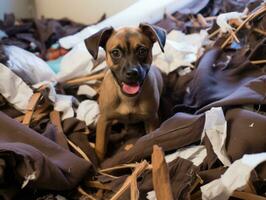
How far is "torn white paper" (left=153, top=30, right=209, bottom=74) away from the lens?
2195mm

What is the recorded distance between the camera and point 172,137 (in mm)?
1575

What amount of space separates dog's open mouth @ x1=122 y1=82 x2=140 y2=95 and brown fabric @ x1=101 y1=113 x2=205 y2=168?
0.63 ft

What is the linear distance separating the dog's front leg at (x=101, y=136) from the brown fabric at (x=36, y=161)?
283mm

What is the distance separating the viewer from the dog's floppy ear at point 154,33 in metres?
1.72

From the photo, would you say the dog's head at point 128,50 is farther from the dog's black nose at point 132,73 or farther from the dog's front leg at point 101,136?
the dog's front leg at point 101,136

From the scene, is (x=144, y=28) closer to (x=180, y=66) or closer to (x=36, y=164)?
(x=180, y=66)

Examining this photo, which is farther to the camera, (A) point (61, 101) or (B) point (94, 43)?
(A) point (61, 101)

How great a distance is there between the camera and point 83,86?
7.09ft

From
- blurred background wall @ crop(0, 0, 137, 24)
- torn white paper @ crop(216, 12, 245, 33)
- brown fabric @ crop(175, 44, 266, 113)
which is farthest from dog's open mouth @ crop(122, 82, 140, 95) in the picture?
blurred background wall @ crop(0, 0, 137, 24)

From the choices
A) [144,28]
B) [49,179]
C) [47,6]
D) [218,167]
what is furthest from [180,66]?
[47,6]

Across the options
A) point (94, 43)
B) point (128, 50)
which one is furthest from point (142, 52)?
point (94, 43)

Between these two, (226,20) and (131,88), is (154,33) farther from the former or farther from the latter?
(226,20)

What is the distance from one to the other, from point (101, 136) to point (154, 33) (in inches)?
19.4

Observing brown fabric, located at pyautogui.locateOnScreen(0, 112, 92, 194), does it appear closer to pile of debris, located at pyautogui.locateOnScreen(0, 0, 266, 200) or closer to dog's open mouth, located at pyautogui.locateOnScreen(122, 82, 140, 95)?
pile of debris, located at pyautogui.locateOnScreen(0, 0, 266, 200)
